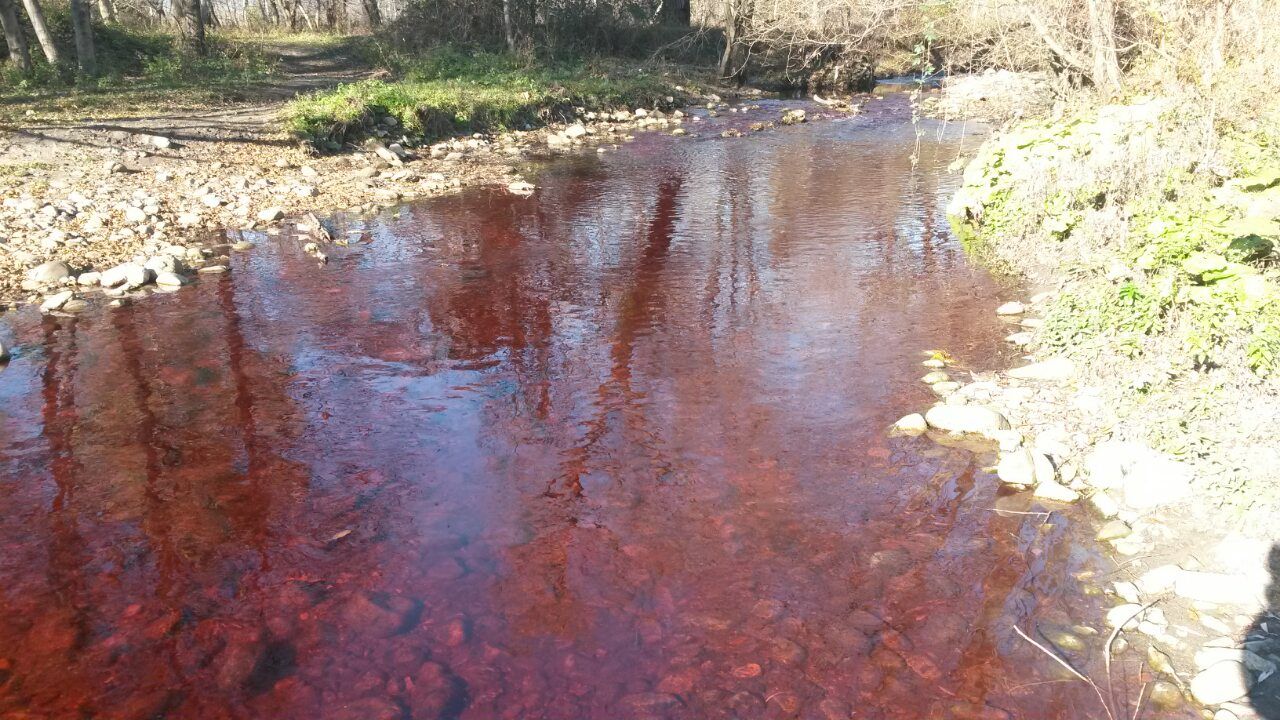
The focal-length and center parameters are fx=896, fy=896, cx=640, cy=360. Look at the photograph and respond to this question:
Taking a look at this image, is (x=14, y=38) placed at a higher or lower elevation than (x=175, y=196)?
higher

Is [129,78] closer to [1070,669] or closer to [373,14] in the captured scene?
[373,14]

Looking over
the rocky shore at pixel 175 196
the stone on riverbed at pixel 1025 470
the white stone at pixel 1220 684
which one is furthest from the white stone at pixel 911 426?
the rocky shore at pixel 175 196

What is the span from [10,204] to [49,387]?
5.77 meters

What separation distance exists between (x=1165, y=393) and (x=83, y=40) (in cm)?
2224

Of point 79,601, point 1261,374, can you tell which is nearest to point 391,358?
point 79,601

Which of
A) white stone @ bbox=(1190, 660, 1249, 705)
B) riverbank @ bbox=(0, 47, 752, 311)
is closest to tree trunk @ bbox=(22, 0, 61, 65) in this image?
riverbank @ bbox=(0, 47, 752, 311)

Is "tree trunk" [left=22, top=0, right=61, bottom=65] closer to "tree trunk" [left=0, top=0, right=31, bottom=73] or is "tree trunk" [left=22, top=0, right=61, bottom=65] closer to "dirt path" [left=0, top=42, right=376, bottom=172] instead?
"tree trunk" [left=0, top=0, right=31, bottom=73]

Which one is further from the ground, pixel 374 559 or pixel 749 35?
pixel 749 35

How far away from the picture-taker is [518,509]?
527cm

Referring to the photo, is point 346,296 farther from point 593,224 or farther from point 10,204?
point 10,204

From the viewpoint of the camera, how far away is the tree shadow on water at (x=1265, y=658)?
3531mm

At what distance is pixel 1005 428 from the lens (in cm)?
586

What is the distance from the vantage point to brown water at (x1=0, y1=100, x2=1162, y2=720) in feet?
13.0

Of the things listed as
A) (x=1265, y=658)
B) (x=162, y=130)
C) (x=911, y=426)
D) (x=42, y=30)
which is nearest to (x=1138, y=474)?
(x=911, y=426)
